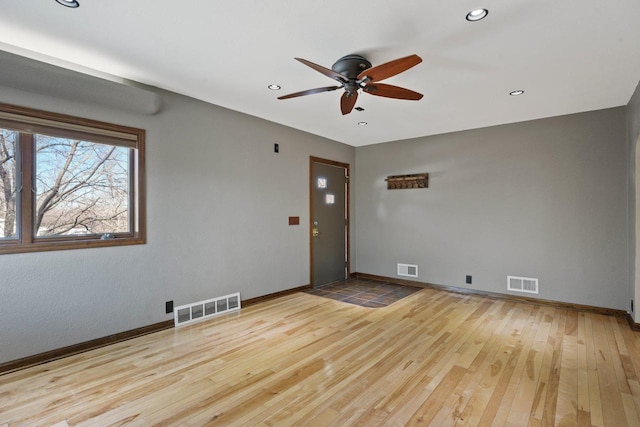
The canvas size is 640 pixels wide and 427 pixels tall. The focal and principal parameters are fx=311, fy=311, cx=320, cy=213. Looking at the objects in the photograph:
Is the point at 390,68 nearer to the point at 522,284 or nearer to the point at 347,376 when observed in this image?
the point at 347,376

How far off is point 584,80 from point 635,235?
188cm

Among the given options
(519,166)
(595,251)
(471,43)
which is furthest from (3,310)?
(595,251)

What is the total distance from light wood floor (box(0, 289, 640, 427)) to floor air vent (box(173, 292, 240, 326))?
0.47ft

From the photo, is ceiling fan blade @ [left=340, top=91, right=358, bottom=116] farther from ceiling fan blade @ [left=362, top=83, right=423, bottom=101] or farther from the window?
the window

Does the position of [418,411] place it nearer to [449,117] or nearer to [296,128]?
[449,117]

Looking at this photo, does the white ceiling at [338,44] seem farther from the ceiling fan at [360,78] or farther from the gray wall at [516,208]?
the gray wall at [516,208]

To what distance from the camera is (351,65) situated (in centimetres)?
268

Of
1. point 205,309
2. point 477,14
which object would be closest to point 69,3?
point 477,14

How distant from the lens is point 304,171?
520 centimetres

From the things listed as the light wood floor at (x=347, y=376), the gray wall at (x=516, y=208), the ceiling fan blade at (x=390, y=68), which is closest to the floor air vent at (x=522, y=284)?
the gray wall at (x=516, y=208)

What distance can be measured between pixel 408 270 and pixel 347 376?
344 centimetres

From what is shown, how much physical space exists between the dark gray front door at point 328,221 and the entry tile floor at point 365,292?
0.26 m

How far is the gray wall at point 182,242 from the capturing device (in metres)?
2.71

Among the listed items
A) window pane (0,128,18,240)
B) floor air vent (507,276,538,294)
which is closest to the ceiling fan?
window pane (0,128,18,240)
